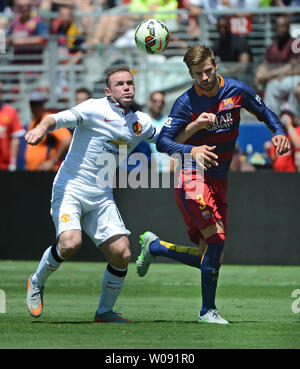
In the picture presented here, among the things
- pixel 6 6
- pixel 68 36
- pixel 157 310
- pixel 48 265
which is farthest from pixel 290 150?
pixel 6 6

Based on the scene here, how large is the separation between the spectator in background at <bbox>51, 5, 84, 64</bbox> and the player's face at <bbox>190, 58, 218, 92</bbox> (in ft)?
31.6

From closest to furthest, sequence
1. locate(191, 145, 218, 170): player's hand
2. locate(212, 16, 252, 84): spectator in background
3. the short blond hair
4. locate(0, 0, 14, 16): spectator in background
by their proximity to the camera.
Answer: locate(191, 145, 218, 170): player's hand
the short blond hair
locate(212, 16, 252, 84): spectator in background
locate(0, 0, 14, 16): spectator in background

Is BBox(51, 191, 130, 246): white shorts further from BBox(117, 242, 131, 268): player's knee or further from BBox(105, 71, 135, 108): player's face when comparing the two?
BBox(105, 71, 135, 108): player's face

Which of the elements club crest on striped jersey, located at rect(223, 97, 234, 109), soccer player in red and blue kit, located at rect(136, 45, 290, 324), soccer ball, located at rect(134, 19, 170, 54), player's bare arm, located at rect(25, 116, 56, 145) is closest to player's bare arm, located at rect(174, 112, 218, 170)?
soccer player in red and blue kit, located at rect(136, 45, 290, 324)

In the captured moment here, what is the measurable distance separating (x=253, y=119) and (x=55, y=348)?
10.3m

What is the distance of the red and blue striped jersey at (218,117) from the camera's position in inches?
331

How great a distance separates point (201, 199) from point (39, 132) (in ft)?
5.57

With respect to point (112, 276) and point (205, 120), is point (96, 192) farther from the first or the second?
point (205, 120)

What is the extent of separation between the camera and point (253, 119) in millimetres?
16391

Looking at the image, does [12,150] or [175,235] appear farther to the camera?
[12,150]

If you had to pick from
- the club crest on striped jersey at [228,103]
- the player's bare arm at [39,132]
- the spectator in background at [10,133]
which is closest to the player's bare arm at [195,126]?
the club crest on striped jersey at [228,103]

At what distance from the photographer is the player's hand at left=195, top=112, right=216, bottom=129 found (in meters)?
8.12
